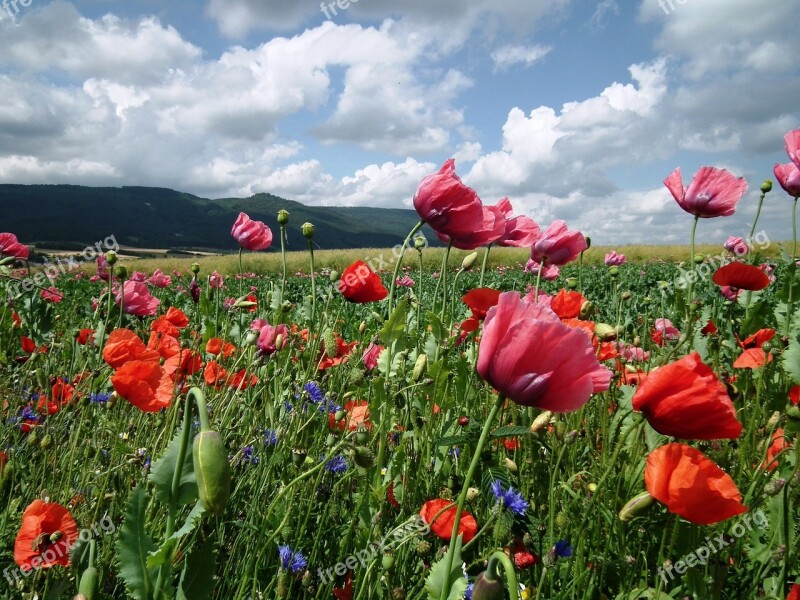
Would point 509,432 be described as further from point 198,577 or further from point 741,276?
point 741,276

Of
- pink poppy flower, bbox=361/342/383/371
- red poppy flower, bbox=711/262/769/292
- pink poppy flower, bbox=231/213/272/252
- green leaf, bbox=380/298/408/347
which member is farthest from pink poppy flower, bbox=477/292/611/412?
pink poppy flower, bbox=231/213/272/252

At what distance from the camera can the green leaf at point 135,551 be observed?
34.7 inches

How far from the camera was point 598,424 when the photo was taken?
6.94ft

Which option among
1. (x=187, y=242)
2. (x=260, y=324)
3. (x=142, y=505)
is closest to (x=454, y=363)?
(x=260, y=324)

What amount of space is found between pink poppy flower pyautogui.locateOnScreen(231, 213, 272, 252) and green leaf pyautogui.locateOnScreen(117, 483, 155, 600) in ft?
5.52

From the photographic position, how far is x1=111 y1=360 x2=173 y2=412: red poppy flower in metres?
1.26

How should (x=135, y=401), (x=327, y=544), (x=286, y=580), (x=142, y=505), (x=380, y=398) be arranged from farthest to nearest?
(x=380, y=398), (x=327, y=544), (x=135, y=401), (x=286, y=580), (x=142, y=505)

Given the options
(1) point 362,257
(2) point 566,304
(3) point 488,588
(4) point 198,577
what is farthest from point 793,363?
(1) point 362,257

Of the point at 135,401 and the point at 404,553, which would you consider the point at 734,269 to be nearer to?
the point at 404,553

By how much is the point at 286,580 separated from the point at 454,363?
3.68 feet

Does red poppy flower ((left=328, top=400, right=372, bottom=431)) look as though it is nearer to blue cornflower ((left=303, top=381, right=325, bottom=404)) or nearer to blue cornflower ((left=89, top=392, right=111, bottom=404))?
blue cornflower ((left=303, top=381, right=325, bottom=404))

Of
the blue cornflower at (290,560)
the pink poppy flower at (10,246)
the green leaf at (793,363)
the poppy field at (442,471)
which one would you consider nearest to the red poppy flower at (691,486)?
the poppy field at (442,471)

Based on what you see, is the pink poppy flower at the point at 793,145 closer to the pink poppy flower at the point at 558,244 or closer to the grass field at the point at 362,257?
the pink poppy flower at the point at 558,244

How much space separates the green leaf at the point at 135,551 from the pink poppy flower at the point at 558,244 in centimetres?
150
